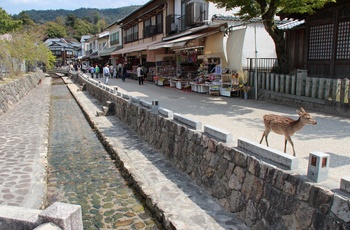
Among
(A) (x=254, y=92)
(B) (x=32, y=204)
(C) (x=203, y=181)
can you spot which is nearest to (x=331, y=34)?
(A) (x=254, y=92)

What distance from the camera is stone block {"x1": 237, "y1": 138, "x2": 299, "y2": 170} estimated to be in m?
3.85

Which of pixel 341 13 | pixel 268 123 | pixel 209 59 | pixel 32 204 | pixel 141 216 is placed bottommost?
pixel 141 216

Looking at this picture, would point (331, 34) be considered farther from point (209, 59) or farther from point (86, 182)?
point (86, 182)

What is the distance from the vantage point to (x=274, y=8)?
1188 centimetres

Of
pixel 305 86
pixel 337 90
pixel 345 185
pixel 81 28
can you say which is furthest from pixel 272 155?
pixel 81 28

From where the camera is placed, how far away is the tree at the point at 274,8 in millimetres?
10812

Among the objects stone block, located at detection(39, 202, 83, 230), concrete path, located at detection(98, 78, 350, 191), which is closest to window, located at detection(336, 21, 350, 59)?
concrete path, located at detection(98, 78, 350, 191)

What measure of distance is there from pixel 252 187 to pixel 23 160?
5543 mm

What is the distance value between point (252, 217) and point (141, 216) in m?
2.07

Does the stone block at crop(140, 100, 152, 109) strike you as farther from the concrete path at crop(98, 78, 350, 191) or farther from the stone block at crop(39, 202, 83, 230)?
the stone block at crop(39, 202, 83, 230)

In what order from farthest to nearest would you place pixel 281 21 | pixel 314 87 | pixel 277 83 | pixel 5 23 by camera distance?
pixel 5 23, pixel 281 21, pixel 277 83, pixel 314 87

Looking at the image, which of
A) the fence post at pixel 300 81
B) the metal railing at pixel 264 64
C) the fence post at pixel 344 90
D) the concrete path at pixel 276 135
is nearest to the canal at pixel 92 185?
the concrete path at pixel 276 135

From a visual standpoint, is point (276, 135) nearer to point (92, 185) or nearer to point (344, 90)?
point (344, 90)

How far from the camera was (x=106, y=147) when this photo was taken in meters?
9.78
